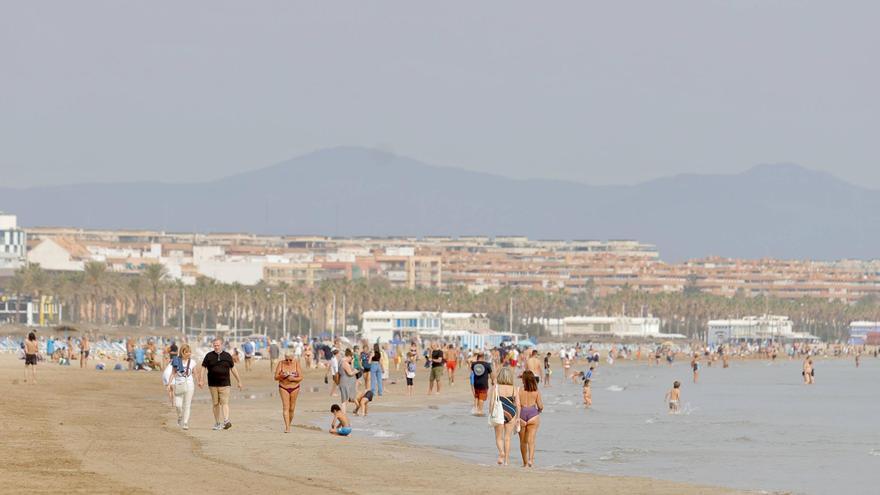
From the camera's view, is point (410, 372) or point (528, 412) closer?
point (528, 412)

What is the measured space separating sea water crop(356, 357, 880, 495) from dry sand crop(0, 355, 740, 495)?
1.56 m

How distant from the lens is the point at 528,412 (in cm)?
2294

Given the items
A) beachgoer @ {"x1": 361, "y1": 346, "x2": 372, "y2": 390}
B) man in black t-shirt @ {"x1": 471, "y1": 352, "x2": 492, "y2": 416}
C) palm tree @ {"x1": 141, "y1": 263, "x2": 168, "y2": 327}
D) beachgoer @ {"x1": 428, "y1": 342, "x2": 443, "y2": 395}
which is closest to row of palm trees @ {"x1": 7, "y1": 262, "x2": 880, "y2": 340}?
palm tree @ {"x1": 141, "y1": 263, "x2": 168, "y2": 327}

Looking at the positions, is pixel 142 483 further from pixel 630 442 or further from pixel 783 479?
pixel 630 442

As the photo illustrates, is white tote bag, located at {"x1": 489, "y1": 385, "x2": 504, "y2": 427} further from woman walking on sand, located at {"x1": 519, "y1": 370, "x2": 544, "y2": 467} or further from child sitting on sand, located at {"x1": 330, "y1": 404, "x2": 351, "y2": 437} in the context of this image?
child sitting on sand, located at {"x1": 330, "y1": 404, "x2": 351, "y2": 437}

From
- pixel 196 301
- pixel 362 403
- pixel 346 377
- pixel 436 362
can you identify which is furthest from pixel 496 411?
pixel 196 301

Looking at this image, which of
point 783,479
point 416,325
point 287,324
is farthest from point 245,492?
point 287,324

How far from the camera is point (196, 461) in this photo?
21078mm

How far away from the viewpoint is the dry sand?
18406 millimetres

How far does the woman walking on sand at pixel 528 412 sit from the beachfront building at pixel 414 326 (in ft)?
420

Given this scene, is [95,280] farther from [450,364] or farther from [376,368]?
[376,368]

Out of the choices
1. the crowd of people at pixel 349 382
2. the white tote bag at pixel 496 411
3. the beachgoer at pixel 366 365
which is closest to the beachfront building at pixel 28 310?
the crowd of people at pixel 349 382

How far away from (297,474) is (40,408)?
40.3 ft

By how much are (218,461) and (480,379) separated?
53.6 ft
